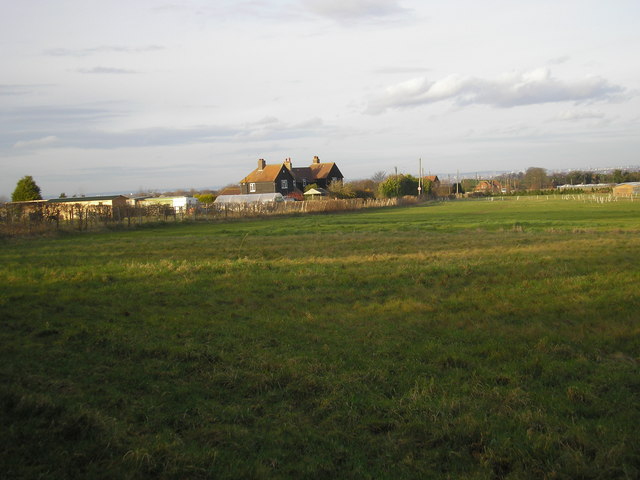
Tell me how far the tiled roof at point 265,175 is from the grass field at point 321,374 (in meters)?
78.0

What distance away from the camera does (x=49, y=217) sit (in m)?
35.5

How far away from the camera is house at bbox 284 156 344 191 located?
10594cm

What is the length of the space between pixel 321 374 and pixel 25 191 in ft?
241

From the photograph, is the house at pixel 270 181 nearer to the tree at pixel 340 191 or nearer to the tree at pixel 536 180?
the tree at pixel 340 191

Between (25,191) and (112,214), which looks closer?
(112,214)

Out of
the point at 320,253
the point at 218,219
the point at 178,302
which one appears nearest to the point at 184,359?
the point at 178,302

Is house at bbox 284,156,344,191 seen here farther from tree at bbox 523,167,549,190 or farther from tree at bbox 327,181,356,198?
tree at bbox 523,167,549,190

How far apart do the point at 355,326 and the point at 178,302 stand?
→ 4.26m

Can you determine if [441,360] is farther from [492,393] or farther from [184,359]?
[184,359]

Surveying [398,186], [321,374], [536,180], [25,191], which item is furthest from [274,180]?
[536,180]

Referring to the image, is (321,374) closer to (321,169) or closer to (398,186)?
(398,186)

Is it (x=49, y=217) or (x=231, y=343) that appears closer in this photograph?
(x=231, y=343)

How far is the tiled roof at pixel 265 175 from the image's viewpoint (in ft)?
304

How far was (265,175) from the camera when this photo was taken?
93750 mm
